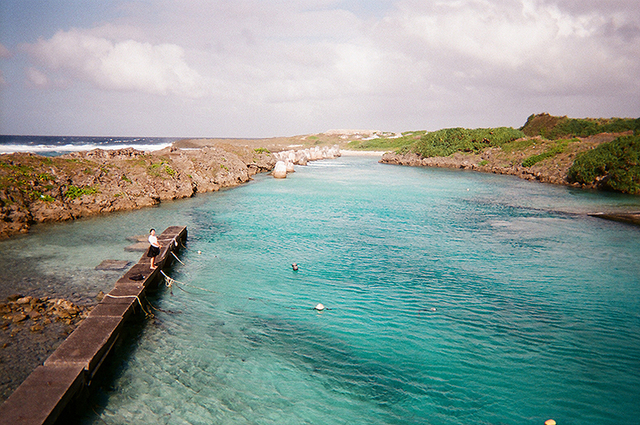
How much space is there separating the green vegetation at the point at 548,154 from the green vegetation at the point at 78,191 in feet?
207

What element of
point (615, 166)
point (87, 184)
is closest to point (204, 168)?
point (87, 184)

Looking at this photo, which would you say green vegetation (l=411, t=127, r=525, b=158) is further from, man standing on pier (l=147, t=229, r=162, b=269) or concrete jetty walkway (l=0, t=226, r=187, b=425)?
concrete jetty walkway (l=0, t=226, r=187, b=425)

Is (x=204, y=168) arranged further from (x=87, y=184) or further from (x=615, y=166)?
(x=615, y=166)

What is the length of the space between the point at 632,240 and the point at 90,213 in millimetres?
36726

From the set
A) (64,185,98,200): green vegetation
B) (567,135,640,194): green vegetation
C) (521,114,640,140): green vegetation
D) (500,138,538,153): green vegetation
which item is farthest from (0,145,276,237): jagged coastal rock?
(521,114,640,140): green vegetation

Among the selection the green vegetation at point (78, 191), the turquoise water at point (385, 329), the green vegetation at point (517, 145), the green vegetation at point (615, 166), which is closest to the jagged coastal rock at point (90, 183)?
the green vegetation at point (78, 191)

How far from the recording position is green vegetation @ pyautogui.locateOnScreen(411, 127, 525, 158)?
7769cm

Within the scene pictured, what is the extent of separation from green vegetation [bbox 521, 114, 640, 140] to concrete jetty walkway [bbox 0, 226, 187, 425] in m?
95.9

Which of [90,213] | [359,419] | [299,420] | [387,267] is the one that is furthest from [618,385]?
[90,213]

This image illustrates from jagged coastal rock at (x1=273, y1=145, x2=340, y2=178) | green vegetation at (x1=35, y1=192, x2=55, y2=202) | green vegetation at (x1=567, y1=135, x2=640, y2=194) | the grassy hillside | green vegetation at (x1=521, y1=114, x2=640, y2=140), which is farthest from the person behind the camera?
green vegetation at (x1=521, y1=114, x2=640, y2=140)

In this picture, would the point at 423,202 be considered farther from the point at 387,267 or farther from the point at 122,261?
the point at 122,261

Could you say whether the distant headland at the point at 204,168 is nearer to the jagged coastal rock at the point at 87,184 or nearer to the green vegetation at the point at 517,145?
the jagged coastal rock at the point at 87,184

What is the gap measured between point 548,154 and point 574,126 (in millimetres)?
39698

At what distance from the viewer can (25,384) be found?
7.50 m
